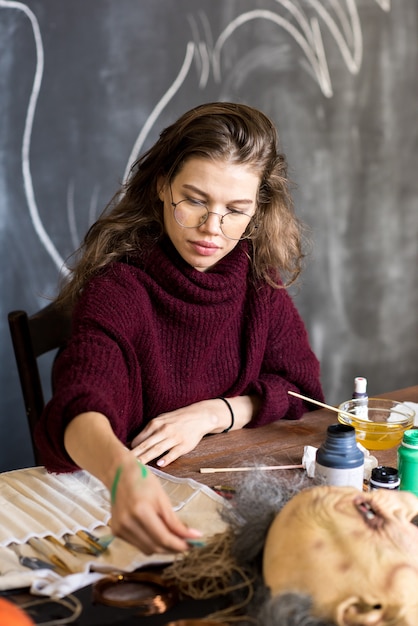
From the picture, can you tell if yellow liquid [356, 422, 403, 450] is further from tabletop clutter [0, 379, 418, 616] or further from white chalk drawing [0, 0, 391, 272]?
white chalk drawing [0, 0, 391, 272]

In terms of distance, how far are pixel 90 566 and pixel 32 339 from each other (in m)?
0.95

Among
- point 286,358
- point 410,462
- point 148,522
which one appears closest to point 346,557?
point 148,522

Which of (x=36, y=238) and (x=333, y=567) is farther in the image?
(x=36, y=238)

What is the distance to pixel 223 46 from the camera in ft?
9.34

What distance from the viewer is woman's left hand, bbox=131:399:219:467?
1587 mm

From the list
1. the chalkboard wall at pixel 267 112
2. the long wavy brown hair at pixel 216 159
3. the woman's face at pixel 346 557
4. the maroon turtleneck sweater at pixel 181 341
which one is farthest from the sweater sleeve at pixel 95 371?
the chalkboard wall at pixel 267 112

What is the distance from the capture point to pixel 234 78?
2.89 m

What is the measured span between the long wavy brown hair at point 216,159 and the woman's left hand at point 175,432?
0.37m

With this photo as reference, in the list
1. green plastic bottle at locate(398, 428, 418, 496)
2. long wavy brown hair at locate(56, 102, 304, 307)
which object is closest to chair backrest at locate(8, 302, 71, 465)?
long wavy brown hair at locate(56, 102, 304, 307)

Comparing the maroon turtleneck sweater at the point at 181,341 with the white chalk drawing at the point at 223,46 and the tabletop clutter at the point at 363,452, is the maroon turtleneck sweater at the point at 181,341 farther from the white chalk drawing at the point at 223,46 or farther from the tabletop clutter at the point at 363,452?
the white chalk drawing at the point at 223,46

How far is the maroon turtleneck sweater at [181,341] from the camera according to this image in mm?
1618

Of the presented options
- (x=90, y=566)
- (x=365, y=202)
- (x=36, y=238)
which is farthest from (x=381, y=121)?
(x=90, y=566)

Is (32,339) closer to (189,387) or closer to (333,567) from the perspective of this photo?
(189,387)

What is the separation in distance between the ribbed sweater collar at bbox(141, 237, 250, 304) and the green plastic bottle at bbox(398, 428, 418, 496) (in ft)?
1.95
